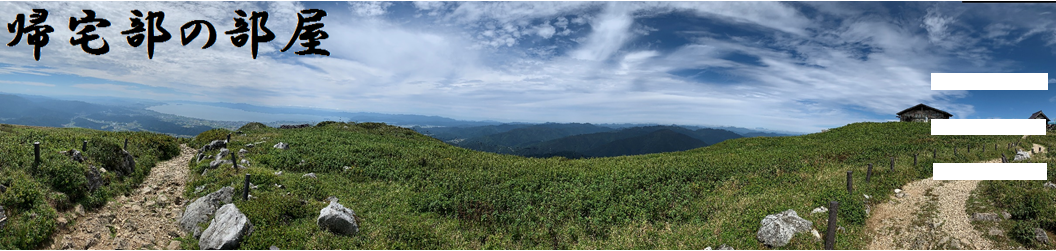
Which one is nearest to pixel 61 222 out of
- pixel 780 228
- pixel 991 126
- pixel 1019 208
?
pixel 780 228

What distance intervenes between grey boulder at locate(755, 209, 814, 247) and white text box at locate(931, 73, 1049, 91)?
7.65m

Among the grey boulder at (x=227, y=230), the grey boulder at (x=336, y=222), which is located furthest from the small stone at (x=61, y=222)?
the grey boulder at (x=336, y=222)

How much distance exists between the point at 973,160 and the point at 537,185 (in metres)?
31.6

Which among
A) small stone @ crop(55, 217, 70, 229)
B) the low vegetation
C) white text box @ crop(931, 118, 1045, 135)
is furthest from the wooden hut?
small stone @ crop(55, 217, 70, 229)

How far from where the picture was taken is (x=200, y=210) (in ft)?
49.4

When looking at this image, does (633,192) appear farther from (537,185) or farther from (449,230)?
(449,230)

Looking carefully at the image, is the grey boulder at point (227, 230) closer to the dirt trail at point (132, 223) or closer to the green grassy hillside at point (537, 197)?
the green grassy hillside at point (537, 197)

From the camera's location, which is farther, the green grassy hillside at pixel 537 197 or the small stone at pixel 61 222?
the green grassy hillside at pixel 537 197

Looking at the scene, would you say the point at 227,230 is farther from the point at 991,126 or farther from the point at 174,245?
the point at 991,126

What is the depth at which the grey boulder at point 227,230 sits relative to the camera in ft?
41.2

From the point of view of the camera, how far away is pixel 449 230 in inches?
646

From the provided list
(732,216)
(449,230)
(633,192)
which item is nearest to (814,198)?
(732,216)

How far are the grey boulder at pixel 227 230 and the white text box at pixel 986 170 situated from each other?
20265 millimetres

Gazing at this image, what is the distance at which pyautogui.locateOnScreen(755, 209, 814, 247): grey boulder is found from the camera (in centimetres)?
1387
